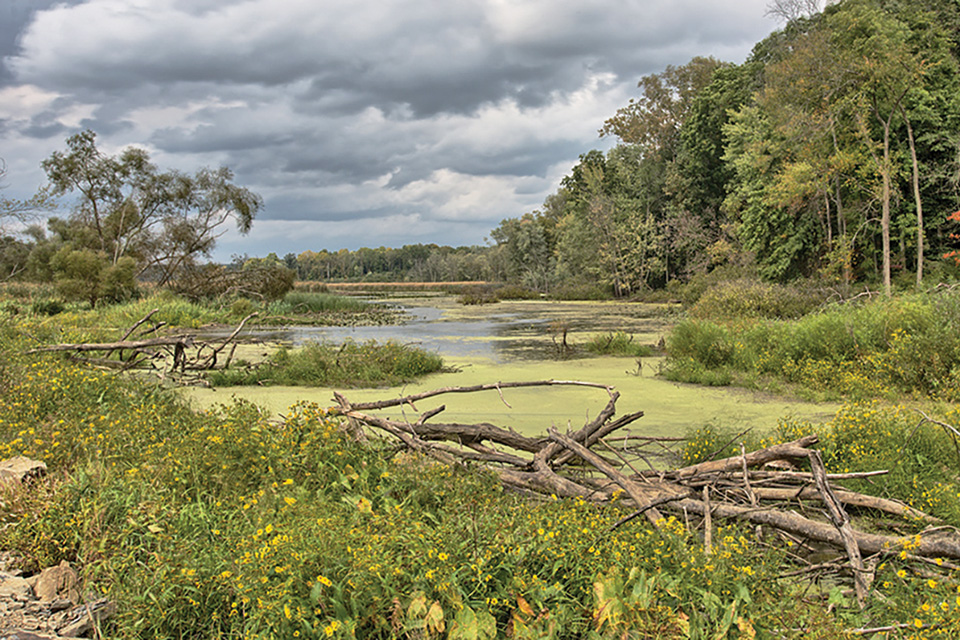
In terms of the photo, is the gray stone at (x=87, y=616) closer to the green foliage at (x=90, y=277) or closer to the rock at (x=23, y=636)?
the rock at (x=23, y=636)

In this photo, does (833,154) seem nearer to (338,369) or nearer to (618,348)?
(618,348)

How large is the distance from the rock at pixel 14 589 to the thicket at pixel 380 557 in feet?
0.45

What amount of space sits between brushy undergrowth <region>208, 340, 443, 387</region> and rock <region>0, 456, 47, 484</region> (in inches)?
215

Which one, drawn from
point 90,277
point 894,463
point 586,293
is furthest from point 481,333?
point 586,293

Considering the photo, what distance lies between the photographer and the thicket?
2.21 metres

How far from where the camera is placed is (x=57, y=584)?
2854 millimetres

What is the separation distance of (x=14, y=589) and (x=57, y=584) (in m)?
0.18

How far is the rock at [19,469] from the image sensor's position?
3566 mm

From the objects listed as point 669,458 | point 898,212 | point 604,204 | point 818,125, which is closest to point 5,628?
point 669,458

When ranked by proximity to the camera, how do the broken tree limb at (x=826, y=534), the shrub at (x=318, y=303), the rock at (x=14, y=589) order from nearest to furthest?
the broken tree limb at (x=826, y=534) < the rock at (x=14, y=589) < the shrub at (x=318, y=303)

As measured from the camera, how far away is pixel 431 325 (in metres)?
22.0

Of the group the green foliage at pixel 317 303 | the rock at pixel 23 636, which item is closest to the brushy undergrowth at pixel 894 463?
the rock at pixel 23 636

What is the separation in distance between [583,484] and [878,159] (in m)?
20.5

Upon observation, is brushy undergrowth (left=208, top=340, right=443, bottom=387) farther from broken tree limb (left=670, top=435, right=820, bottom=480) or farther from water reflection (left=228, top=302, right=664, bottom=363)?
broken tree limb (left=670, top=435, right=820, bottom=480)
